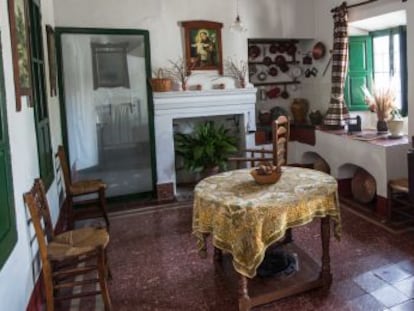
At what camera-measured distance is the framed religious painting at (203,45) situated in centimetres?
505

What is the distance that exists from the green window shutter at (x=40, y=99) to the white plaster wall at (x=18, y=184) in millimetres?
378

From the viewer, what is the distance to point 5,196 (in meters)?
2.00

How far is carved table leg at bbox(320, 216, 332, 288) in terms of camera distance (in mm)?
2668

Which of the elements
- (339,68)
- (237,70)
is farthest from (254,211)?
(237,70)

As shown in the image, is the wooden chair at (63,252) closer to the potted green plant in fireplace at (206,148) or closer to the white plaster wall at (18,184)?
the white plaster wall at (18,184)

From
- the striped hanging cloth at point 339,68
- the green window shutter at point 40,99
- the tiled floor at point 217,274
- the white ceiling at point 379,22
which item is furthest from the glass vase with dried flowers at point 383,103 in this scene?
the green window shutter at point 40,99

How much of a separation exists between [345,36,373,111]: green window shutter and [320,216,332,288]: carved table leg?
120 inches

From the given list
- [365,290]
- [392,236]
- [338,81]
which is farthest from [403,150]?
[365,290]

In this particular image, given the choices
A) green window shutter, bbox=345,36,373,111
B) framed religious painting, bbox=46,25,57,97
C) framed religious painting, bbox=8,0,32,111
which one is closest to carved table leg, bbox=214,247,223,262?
framed religious painting, bbox=8,0,32,111

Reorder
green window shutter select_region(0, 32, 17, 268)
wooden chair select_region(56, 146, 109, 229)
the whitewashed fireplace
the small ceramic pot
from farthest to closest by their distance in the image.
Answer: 1. the whitewashed fireplace
2. the small ceramic pot
3. wooden chair select_region(56, 146, 109, 229)
4. green window shutter select_region(0, 32, 17, 268)

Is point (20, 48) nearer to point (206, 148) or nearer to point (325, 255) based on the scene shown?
point (325, 255)

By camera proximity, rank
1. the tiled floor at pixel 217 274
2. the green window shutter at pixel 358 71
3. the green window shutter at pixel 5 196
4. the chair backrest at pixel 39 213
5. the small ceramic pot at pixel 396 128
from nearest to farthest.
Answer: the green window shutter at pixel 5 196 < the chair backrest at pixel 39 213 < the tiled floor at pixel 217 274 < the small ceramic pot at pixel 396 128 < the green window shutter at pixel 358 71

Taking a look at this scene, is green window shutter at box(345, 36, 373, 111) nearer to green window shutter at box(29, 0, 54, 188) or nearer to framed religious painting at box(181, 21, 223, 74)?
framed religious painting at box(181, 21, 223, 74)

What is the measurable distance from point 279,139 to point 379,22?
2.42m
